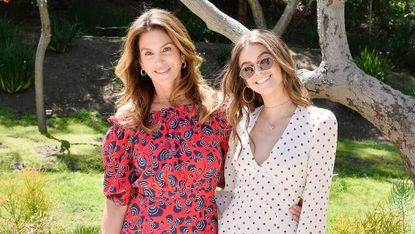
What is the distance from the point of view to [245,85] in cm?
288

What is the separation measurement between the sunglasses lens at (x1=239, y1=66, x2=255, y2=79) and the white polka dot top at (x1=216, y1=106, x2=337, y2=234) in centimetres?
25

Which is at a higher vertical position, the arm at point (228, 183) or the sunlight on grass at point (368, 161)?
the arm at point (228, 183)

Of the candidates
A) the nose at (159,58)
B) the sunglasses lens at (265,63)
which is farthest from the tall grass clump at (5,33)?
the sunglasses lens at (265,63)

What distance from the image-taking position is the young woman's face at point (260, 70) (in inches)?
105

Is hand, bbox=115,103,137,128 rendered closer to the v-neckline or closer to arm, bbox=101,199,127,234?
arm, bbox=101,199,127,234


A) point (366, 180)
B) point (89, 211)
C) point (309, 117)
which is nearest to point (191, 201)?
point (309, 117)

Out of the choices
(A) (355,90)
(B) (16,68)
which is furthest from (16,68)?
(A) (355,90)

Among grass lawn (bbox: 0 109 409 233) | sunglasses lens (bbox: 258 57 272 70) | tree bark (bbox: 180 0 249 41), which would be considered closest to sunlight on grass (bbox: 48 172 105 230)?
grass lawn (bbox: 0 109 409 233)

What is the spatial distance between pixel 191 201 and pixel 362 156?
682 centimetres

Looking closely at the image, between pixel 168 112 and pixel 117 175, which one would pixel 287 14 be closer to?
pixel 168 112

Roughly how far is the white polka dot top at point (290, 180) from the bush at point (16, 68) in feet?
28.2

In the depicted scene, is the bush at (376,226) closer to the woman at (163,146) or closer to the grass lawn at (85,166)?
the grass lawn at (85,166)

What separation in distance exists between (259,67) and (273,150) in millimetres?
345

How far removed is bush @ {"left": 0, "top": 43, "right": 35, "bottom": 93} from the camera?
10.6 meters
